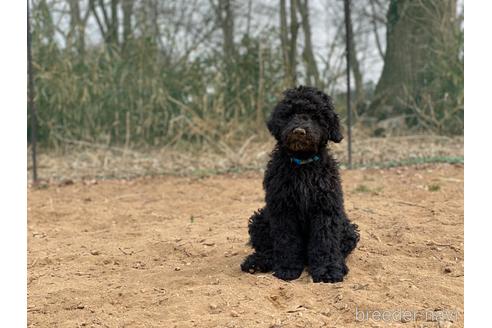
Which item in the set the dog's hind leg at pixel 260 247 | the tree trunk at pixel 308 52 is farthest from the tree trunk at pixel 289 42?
the dog's hind leg at pixel 260 247

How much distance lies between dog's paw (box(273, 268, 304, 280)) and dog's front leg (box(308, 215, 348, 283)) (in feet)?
0.31

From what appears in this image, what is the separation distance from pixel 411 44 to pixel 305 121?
861 cm

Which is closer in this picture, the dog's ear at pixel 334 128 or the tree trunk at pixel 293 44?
the dog's ear at pixel 334 128

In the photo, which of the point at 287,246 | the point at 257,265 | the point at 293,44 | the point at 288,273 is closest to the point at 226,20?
the point at 293,44

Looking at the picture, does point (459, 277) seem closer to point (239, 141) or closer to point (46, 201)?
point (46, 201)

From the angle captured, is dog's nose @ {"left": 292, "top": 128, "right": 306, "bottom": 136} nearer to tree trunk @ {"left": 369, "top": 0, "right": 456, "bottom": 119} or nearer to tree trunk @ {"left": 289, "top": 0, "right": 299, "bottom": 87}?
tree trunk @ {"left": 289, "top": 0, "right": 299, "bottom": 87}

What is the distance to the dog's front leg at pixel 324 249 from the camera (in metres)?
4.21

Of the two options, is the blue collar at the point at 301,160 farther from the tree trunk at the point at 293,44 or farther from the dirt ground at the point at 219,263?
the tree trunk at the point at 293,44

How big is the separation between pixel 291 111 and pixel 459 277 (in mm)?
1737

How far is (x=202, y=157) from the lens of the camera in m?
11.2

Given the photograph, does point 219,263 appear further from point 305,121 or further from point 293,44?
point 293,44

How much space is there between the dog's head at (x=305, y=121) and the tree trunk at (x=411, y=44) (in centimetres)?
805

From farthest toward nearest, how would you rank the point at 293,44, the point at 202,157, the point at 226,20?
1. the point at 226,20
2. the point at 293,44
3. the point at 202,157

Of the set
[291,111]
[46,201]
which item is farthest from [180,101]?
[291,111]
